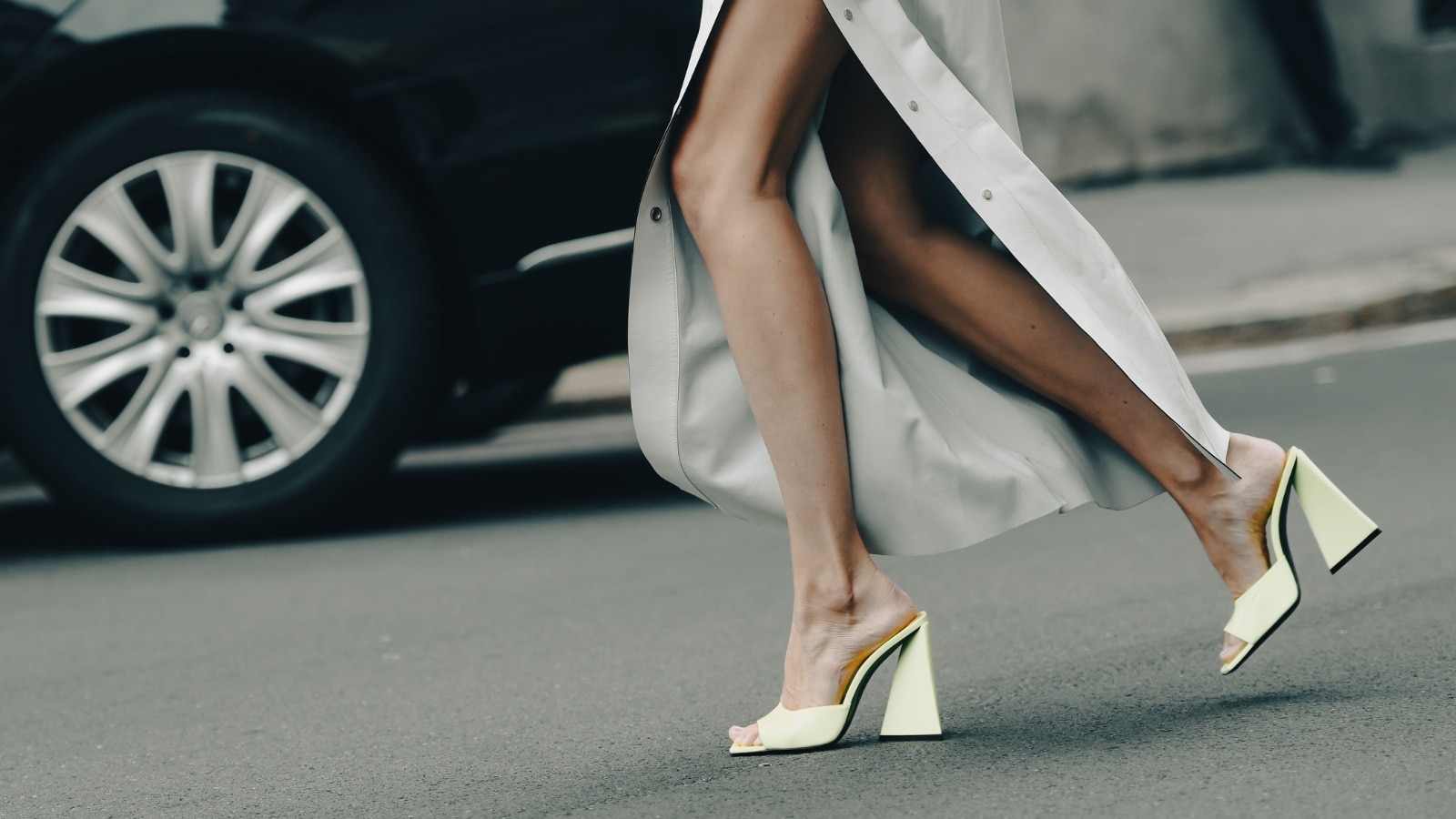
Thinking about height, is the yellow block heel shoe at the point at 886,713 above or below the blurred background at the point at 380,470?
below

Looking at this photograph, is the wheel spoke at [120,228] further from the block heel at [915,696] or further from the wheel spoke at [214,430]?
the block heel at [915,696]

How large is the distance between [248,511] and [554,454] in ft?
4.72

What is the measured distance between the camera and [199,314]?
3.60 m

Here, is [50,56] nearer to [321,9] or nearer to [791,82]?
[321,9]

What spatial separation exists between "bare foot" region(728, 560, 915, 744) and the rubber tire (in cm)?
176

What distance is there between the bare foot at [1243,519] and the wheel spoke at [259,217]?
2.11 metres

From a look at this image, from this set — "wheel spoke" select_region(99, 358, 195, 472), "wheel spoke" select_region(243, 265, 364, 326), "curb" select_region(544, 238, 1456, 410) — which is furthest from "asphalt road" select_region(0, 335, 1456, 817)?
"curb" select_region(544, 238, 1456, 410)

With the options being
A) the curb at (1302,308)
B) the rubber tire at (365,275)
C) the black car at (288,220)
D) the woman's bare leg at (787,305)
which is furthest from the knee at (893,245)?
the curb at (1302,308)

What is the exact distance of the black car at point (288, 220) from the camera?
11.5 ft

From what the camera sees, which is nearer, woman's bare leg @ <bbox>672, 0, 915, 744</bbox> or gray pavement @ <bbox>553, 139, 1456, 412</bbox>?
woman's bare leg @ <bbox>672, 0, 915, 744</bbox>

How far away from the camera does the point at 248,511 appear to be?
12.0 feet

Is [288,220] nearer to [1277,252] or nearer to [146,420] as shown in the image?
[146,420]

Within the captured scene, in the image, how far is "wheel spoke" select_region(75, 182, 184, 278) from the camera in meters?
3.58

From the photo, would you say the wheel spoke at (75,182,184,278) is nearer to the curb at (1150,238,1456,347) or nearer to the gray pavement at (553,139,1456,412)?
the gray pavement at (553,139,1456,412)
